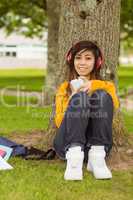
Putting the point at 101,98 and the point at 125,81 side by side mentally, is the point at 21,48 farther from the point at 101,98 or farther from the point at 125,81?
the point at 101,98

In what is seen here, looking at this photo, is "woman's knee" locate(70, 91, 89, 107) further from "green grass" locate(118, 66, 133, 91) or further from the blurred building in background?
the blurred building in background

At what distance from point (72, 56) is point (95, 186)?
4.64ft

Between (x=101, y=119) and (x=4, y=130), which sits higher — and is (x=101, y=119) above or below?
above

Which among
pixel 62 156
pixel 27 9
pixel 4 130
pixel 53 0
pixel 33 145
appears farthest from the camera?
pixel 27 9

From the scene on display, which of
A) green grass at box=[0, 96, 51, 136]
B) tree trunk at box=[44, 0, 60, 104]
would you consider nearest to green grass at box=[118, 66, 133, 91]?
tree trunk at box=[44, 0, 60, 104]

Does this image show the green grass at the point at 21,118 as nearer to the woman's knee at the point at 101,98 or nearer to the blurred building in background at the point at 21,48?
the woman's knee at the point at 101,98

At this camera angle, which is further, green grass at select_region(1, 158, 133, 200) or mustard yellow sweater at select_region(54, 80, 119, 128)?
mustard yellow sweater at select_region(54, 80, 119, 128)

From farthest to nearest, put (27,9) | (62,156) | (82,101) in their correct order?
(27,9)
(62,156)
(82,101)

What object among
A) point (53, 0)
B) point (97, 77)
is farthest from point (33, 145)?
point (53, 0)

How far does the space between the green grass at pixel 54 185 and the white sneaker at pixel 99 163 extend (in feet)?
0.19

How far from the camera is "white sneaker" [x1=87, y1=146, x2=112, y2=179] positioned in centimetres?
480

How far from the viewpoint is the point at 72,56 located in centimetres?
528

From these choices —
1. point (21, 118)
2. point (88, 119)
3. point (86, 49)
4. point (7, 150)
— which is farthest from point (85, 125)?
point (21, 118)

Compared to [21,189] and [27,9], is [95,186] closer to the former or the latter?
[21,189]
